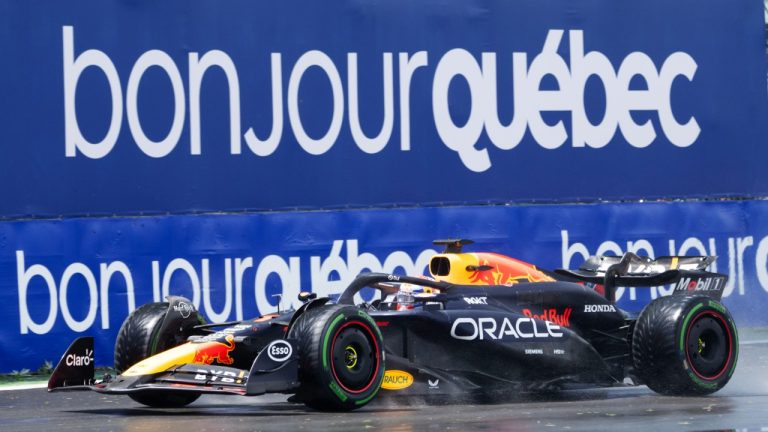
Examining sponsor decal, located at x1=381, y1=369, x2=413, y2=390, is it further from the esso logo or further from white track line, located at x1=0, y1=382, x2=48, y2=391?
white track line, located at x1=0, y1=382, x2=48, y2=391

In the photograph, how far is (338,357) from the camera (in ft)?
33.6

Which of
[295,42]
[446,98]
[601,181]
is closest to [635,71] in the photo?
[601,181]

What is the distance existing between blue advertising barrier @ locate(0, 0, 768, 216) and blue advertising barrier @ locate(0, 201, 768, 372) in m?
0.23

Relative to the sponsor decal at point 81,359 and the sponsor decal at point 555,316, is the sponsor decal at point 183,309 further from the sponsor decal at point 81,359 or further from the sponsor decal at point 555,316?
the sponsor decal at point 555,316

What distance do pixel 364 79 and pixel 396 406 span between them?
565cm

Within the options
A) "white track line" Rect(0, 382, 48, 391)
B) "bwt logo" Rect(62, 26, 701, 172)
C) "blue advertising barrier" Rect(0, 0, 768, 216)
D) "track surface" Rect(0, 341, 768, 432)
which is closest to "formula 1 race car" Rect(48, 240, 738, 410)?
"track surface" Rect(0, 341, 768, 432)

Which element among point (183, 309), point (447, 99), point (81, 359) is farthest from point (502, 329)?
point (447, 99)

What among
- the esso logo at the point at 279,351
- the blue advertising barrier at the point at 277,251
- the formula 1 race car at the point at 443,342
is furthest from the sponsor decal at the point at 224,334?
the blue advertising barrier at the point at 277,251

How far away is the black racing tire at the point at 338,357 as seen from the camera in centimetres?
1009

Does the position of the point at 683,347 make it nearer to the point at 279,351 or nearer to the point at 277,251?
the point at 279,351

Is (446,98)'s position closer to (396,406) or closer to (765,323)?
(765,323)

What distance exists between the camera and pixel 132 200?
580 inches

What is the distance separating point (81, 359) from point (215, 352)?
1.05 meters

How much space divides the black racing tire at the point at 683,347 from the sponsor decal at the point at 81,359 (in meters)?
4.35
